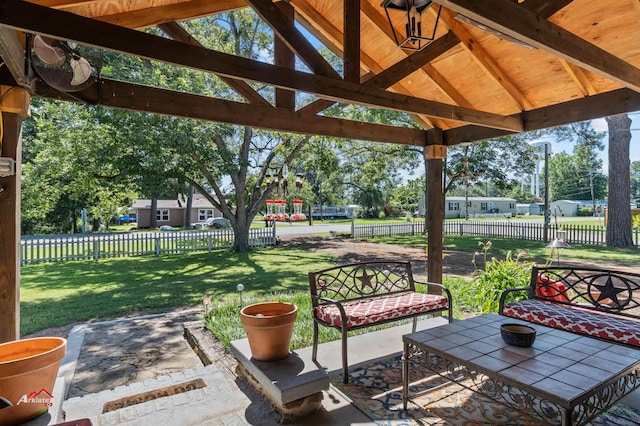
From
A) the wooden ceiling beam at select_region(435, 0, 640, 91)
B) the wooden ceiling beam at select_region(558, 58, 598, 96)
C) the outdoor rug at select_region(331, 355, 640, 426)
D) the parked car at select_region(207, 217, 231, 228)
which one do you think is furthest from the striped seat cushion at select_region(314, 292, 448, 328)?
the parked car at select_region(207, 217, 231, 228)

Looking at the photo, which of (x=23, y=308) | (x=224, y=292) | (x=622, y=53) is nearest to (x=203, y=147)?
(x=224, y=292)

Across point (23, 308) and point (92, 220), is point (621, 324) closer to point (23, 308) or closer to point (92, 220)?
point (23, 308)

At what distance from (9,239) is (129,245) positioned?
995 centimetres

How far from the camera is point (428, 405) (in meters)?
2.41

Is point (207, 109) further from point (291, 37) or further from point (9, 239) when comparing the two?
point (9, 239)

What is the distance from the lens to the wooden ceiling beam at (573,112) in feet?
9.93

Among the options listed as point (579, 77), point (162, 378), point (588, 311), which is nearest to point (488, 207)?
point (579, 77)

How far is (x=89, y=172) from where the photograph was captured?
9.00 m

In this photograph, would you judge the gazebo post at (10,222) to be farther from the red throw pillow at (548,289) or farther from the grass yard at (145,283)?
the red throw pillow at (548,289)

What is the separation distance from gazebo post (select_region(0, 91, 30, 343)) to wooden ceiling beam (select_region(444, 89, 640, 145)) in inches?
170

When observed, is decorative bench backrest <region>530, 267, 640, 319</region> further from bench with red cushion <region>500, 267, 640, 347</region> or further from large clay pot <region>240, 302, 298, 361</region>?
large clay pot <region>240, 302, 298, 361</region>

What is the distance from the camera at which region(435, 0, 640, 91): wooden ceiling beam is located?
4.99 ft

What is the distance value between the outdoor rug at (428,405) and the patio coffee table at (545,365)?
0.32ft

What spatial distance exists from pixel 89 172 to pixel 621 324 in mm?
10748
